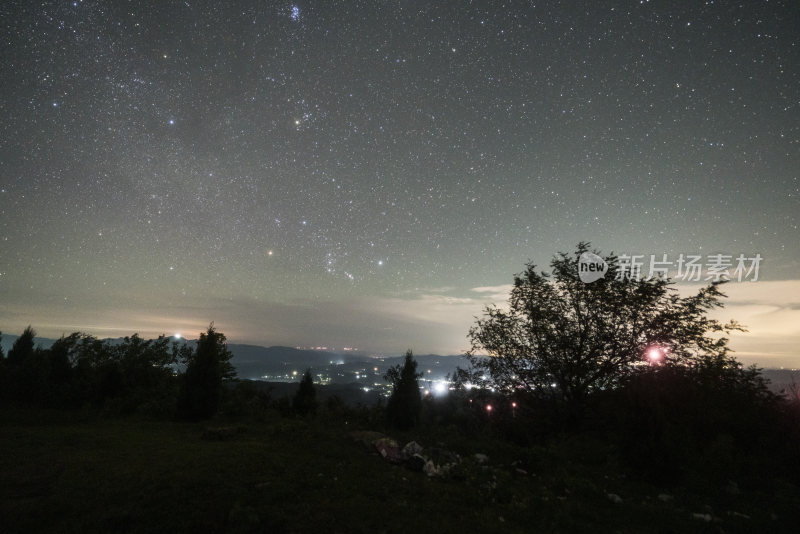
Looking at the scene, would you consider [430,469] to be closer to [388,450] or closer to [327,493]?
[388,450]

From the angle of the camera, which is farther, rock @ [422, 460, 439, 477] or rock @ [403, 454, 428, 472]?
rock @ [403, 454, 428, 472]

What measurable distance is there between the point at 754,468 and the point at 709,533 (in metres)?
A: 5.81

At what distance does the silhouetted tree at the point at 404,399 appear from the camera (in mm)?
32406

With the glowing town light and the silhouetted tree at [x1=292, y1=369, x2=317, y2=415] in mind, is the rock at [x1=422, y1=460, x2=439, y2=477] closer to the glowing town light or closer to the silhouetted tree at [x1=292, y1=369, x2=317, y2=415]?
the glowing town light

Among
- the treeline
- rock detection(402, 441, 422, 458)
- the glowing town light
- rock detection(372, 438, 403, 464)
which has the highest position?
the glowing town light

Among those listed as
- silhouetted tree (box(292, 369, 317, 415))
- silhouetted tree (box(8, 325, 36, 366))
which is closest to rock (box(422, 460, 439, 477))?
silhouetted tree (box(292, 369, 317, 415))

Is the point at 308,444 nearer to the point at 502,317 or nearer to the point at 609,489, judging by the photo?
the point at 609,489

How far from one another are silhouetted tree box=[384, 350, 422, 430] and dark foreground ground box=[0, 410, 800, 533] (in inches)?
952

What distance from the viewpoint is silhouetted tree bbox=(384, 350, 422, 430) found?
32.4m

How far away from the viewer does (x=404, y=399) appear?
33.3 m

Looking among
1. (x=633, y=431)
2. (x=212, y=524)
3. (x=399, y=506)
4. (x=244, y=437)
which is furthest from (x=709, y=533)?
(x=244, y=437)

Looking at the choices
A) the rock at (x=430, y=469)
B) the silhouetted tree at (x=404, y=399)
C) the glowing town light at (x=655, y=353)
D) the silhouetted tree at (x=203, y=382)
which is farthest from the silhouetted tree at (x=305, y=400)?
the glowing town light at (x=655, y=353)

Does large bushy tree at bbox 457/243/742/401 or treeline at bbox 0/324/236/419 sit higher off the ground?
large bushy tree at bbox 457/243/742/401

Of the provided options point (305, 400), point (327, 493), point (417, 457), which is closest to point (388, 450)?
point (417, 457)
